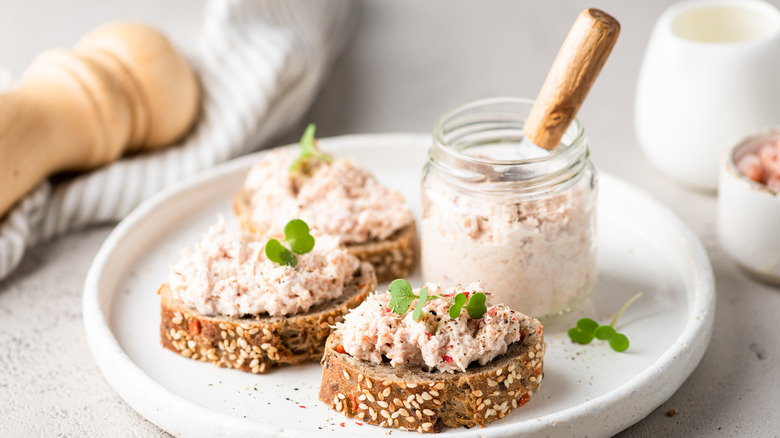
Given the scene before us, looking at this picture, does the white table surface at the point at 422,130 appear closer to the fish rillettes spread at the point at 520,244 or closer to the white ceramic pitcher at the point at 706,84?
the white ceramic pitcher at the point at 706,84

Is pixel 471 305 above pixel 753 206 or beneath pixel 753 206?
above

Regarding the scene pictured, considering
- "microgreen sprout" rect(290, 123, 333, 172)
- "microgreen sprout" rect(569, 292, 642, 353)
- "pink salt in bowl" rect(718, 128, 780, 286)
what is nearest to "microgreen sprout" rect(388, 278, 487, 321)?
"microgreen sprout" rect(569, 292, 642, 353)

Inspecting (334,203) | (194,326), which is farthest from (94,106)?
(194,326)

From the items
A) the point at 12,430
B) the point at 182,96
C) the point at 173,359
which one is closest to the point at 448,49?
the point at 182,96

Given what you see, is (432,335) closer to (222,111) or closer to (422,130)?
(222,111)

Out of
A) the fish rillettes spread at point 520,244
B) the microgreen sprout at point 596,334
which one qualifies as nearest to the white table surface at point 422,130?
the microgreen sprout at point 596,334

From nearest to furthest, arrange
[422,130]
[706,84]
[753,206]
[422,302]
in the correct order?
[422,302] → [753,206] → [706,84] → [422,130]

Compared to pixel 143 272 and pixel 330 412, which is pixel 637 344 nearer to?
pixel 330 412

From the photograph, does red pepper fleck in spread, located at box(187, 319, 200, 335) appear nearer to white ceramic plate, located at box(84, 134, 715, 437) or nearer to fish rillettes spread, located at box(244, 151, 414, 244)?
white ceramic plate, located at box(84, 134, 715, 437)

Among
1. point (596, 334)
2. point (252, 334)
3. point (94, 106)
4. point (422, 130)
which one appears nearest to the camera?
point (252, 334)
